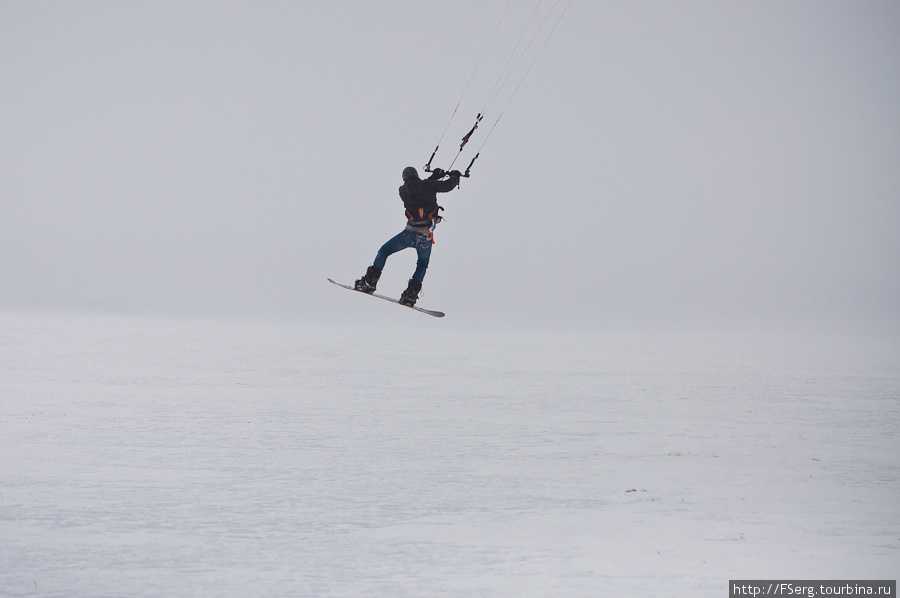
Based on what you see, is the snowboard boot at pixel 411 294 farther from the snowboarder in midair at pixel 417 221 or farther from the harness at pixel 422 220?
the harness at pixel 422 220

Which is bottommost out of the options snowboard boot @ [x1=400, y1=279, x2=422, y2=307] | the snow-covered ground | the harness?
the snow-covered ground

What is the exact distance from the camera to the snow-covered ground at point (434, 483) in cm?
1300

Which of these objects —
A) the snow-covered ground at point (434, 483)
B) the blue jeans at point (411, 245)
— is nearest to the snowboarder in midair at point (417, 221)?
the blue jeans at point (411, 245)

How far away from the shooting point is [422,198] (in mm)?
12148

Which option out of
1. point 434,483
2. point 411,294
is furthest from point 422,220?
point 434,483

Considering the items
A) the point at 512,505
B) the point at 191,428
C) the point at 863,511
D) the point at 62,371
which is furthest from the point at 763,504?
the point at 62,371

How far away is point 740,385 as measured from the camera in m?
36.0

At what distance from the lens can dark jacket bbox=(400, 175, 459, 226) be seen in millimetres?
12008

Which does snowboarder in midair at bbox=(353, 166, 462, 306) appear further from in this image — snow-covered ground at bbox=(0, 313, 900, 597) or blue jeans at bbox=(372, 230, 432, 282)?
snow-covered ground at bbox=(0, 313, 900, 597)

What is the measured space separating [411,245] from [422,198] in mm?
868

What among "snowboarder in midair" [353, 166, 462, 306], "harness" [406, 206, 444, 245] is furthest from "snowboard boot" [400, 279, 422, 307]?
"harness" [406, 206, 444, 245]

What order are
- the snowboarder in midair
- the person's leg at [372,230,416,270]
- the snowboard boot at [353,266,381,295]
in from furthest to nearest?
1. the snowboard boot at [353,266,381,295]
2. the person's leg at [372,230,416,270]
3. the snowboarder in midair

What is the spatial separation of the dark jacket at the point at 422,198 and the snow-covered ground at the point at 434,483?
6127mm

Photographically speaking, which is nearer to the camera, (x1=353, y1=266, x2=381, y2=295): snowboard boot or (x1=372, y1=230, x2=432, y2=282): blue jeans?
(x1=372, y1=230, x2=432, y2=282): blue jeans
